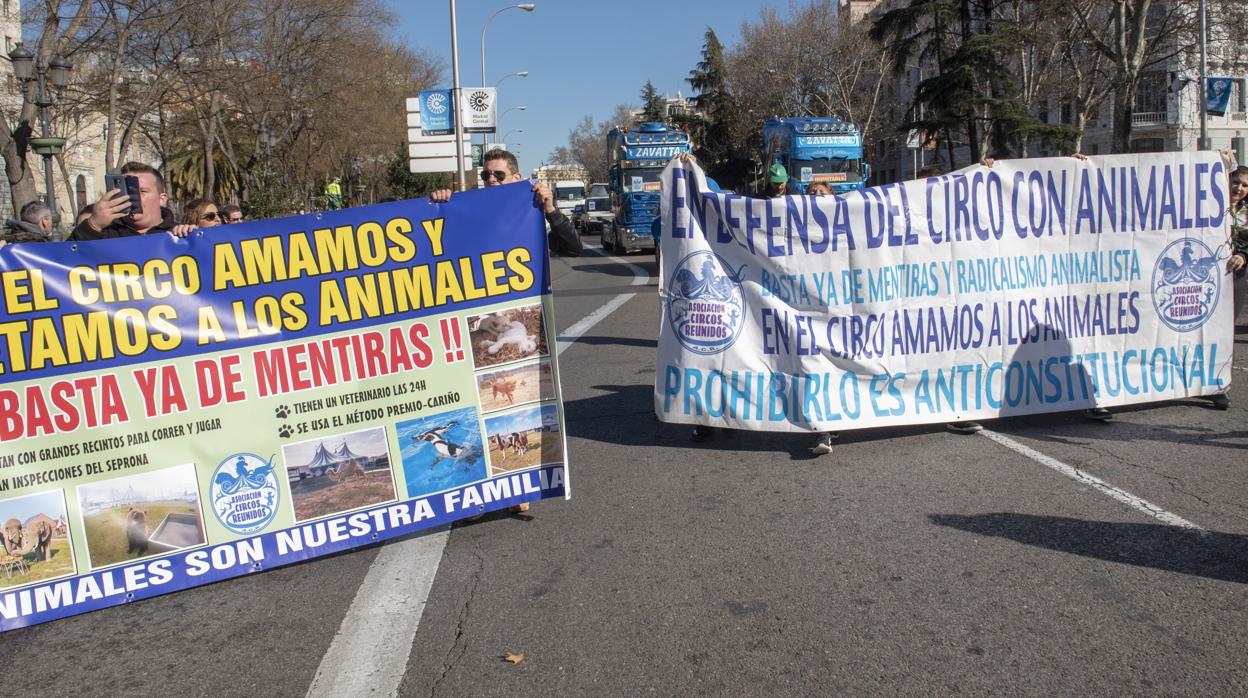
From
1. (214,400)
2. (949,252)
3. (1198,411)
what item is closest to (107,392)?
(214,400)

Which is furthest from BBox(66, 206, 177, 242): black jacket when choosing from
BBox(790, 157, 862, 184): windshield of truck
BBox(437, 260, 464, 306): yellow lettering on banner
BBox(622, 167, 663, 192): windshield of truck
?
BBox(622, 167, 663, 192): windshield of truck

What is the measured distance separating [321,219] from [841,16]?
5065cm

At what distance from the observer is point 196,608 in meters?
4.09

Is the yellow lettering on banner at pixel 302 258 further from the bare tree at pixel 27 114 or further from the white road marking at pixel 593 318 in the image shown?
the bare tree at pixel 27 114

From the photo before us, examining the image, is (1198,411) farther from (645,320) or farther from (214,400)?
(645,320)

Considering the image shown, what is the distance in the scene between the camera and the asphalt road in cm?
326

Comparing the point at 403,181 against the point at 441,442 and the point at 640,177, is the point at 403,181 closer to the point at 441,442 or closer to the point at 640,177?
the point at 640,177

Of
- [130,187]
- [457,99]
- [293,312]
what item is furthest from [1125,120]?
[130,187]

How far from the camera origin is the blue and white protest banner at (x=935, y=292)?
6.15 metres

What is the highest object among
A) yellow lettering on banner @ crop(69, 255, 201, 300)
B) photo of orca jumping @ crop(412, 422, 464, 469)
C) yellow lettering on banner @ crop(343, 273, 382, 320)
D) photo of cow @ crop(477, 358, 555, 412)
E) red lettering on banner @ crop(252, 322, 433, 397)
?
yellow lettering on banner @ crop(69, 255, 201, 300)

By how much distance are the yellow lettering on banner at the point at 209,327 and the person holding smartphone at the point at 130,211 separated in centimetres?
58

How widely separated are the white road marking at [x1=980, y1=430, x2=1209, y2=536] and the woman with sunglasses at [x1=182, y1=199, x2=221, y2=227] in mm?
5255

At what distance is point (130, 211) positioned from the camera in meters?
4.80

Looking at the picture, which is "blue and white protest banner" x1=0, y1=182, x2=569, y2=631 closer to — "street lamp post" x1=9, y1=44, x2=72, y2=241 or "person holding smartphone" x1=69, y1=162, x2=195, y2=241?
"person holding smartphone" x1=69, y1=162, x2=195, y2=241
